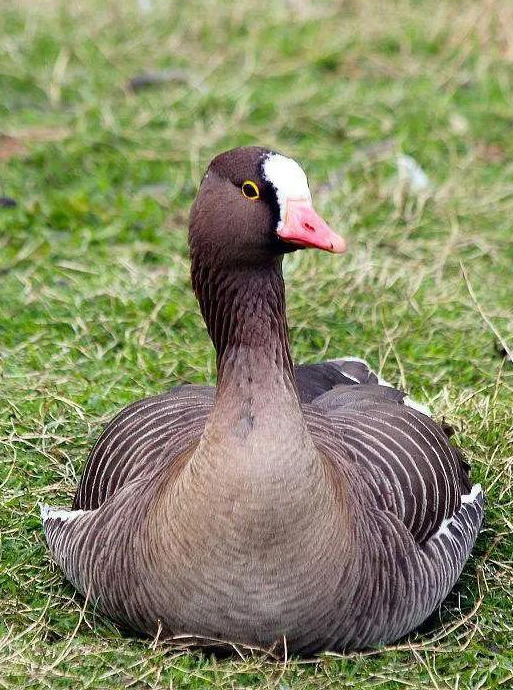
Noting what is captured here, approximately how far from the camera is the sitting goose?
3.99 meters

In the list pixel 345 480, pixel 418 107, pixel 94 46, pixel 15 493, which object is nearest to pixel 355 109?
pixel 418 107

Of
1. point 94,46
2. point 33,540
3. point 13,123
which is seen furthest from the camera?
point 94,46

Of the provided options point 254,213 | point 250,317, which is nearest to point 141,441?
point 250,317

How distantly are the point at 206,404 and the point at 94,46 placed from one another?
6.42 m

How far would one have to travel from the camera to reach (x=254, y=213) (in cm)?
399

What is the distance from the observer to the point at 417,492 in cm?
464

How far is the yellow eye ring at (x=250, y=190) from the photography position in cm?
401

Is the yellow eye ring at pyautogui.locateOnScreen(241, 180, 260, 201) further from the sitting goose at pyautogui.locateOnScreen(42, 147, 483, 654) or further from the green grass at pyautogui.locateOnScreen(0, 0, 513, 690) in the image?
the green grass at pyautogui.locateOnScreen(0, 0, 513, 690)

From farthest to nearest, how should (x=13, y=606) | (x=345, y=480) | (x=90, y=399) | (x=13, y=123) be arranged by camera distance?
(x=13, y=123) < (x=90, y=399) < (x=13, y=606) < (x=345, y=480)

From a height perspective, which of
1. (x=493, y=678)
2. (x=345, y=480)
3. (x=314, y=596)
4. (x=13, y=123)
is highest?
(x=13, y=123)

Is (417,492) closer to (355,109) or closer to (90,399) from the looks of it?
(90,399)

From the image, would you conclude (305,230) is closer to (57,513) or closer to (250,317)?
(250,317)

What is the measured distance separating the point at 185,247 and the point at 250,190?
3.84 metres

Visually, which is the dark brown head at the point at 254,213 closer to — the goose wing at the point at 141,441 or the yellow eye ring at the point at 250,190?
the yellow eye ring at the point at 250,190
